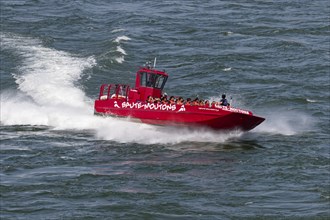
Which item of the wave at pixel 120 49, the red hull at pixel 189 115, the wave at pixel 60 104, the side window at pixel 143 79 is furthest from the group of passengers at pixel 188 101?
the wave at pixel 120 49

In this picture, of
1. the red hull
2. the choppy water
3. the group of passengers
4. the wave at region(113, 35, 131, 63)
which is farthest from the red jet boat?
the wave at region(113, 35, 131, 63)

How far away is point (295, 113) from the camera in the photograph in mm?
59188

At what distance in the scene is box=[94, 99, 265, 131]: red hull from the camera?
160 ft

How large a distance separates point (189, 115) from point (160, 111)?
217 cm

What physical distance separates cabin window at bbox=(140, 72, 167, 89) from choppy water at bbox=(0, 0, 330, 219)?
3373 mm

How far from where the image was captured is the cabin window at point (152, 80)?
54.4 meters

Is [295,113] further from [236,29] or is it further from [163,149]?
[236,29]

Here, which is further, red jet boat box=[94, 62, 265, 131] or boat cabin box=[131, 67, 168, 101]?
boat cabin box=[131, 67, 168, 101]

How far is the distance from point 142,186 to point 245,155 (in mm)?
8721

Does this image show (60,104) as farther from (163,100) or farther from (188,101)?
(188,101)

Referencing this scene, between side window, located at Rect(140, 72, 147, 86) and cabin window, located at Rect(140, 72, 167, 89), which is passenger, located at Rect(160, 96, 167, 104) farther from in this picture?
side window, located at Rect(140, 72, 147, 86)

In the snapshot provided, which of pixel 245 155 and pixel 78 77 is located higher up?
Answer: pixel 78 77

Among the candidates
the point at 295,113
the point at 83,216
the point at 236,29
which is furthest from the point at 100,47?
the point at 83,216

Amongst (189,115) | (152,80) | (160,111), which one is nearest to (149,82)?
(152,80)
